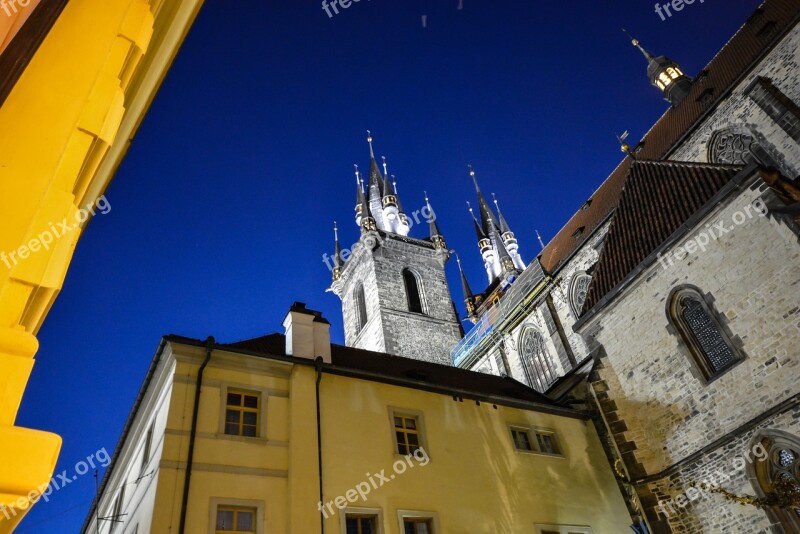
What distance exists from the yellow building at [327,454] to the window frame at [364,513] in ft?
0.09

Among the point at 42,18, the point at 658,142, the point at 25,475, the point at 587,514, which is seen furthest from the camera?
the point at 658,142

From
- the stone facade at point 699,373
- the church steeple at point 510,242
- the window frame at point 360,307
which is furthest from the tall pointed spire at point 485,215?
the stone facade at point 699,373

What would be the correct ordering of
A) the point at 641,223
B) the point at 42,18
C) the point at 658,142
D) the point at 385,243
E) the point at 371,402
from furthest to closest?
the point at 385,243
the point at 658,142
the point at 641,223
the point at 371,402
the point at 42,18

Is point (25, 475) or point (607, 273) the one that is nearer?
point (25, 475)

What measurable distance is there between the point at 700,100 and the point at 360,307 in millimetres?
25425

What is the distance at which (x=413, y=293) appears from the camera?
38625 millimetres

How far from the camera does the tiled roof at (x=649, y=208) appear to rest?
14.5 metres

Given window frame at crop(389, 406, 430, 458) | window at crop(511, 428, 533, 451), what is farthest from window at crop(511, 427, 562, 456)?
window frame at crop(389, 406, 430, 458)

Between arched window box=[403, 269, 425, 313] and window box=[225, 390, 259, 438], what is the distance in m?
25.7

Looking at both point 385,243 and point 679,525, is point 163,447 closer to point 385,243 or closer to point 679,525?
point 679,525

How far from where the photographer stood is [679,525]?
1277cm

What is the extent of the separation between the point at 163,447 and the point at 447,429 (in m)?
6.40

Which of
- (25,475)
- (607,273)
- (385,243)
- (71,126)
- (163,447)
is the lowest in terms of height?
(25,475)

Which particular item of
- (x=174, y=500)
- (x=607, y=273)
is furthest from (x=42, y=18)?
(x=607, y=273)
